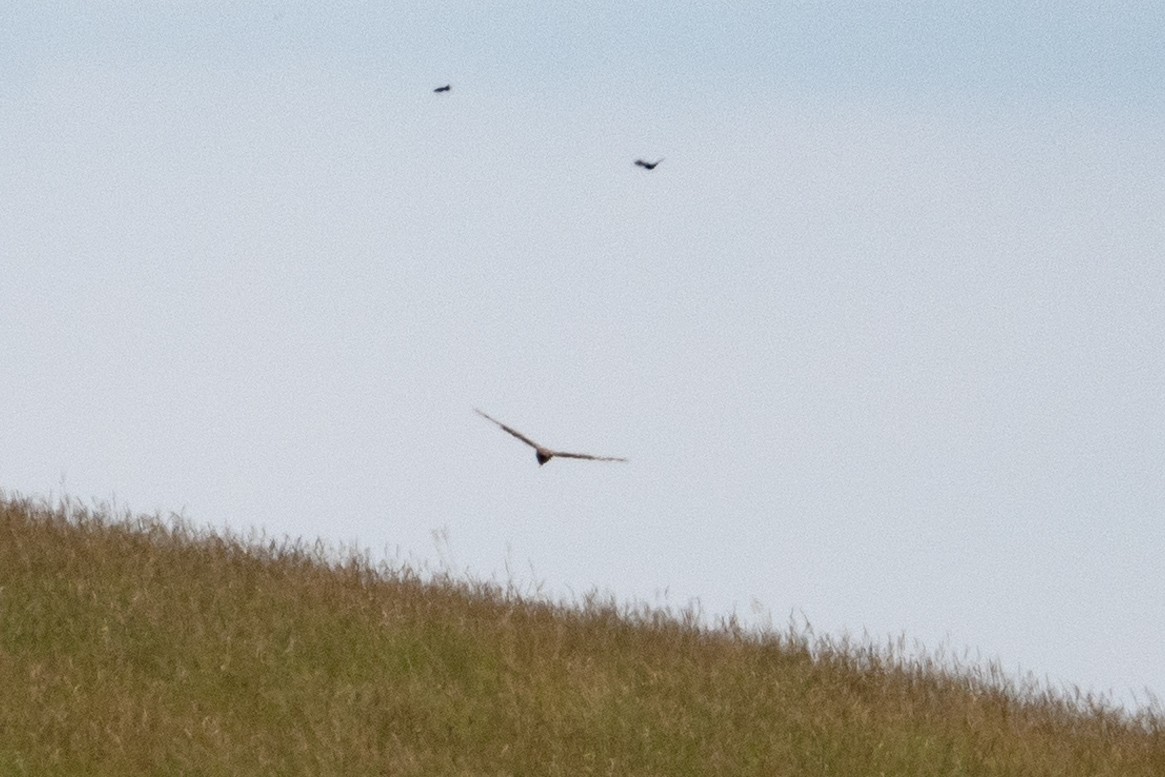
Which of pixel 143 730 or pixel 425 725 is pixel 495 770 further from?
pixel 143 730

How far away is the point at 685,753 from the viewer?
657 centimetres

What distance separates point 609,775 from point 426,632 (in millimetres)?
1683

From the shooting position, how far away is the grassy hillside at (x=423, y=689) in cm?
615

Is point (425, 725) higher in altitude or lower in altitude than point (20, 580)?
lower

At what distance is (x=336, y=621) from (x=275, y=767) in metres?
1.65

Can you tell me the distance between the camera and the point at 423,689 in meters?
6.93

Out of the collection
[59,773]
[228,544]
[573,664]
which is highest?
[228,544]

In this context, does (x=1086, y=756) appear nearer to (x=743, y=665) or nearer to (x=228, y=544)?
(x=743, y=665)

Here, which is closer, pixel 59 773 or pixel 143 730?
pixel 59 773

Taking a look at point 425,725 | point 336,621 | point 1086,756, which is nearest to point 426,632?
point 336,621

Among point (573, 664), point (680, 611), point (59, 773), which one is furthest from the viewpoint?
point (680, 611)

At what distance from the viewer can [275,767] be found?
19.4 feet

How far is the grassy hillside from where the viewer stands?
615 cm

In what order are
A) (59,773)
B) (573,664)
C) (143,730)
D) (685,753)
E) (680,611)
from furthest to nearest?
(680,611) → (573,664) → (685,753) → (143,730) → (59,773)
